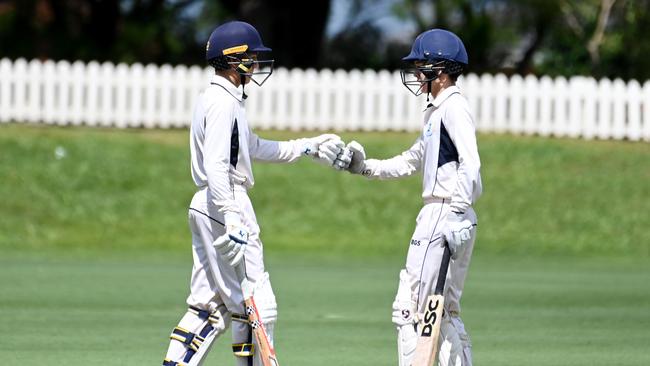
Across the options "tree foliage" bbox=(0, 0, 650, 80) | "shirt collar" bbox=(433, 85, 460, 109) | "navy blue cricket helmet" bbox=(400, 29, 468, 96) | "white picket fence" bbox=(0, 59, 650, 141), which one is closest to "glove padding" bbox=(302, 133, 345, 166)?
"navy blue cricket helmet" bbox=(400, 29, 468, 96)

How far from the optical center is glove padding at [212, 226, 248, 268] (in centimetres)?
735

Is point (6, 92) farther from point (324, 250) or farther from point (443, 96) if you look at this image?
point (443, 96)

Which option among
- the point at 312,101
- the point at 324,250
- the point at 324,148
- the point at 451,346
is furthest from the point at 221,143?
the point at 312,101

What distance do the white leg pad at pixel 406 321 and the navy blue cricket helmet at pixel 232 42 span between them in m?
1.64

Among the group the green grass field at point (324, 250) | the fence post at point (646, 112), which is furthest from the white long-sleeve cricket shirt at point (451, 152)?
the fence post at point (646, 112)

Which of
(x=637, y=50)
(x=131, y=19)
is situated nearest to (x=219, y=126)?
(x=637, y=50)

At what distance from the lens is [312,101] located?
24531 mm

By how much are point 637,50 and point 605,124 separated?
1064 centimetres

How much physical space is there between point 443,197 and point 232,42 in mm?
1521

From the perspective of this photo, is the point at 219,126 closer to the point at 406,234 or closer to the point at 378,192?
the point at 406,234

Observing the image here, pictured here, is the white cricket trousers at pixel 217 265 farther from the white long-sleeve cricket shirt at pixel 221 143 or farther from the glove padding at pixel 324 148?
the glove padding at pixel 324 148

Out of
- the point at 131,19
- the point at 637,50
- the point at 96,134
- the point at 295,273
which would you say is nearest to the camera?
the point at 295,273

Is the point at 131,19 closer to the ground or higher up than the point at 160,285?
higher up

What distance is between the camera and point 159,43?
38.8 metres
